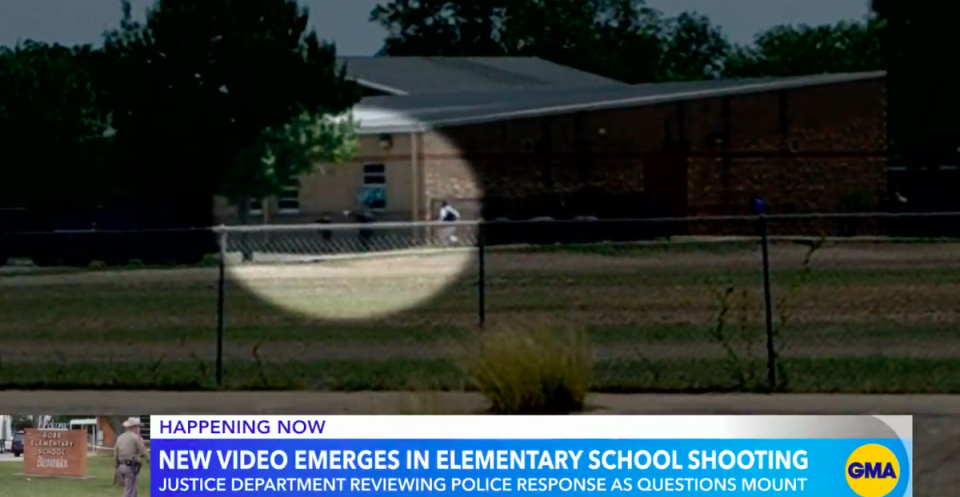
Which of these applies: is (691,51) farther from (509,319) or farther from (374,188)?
(509,319)

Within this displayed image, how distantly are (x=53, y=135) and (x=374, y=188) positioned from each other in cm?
826

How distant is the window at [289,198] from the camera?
24.3m

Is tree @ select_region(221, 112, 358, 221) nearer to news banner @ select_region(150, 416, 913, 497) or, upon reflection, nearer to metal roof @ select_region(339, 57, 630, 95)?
metal roof @ select_region(339, 57, 630, 95)

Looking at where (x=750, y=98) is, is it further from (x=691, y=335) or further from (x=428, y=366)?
(x=428, y=366)

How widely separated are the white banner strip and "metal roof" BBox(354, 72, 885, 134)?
13672 mm

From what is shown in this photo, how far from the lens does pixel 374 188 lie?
2302 centimetres

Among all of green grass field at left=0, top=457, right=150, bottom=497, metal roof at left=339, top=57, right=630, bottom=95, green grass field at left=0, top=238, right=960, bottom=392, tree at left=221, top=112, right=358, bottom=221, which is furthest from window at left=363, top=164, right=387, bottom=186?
green grass field at left=0, top=457, right=150, bottom=497

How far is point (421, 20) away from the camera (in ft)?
92.6

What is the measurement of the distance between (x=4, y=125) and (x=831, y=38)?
14.0 meters

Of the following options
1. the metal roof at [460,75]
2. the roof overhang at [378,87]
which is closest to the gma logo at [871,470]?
the roof overhang at [378,87]

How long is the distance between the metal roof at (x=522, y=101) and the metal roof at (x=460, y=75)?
0.29 metres

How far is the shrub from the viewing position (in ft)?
40.1

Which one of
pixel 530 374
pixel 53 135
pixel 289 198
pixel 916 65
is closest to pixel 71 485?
pixel 530 374

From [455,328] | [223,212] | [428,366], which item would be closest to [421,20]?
[223,212]
